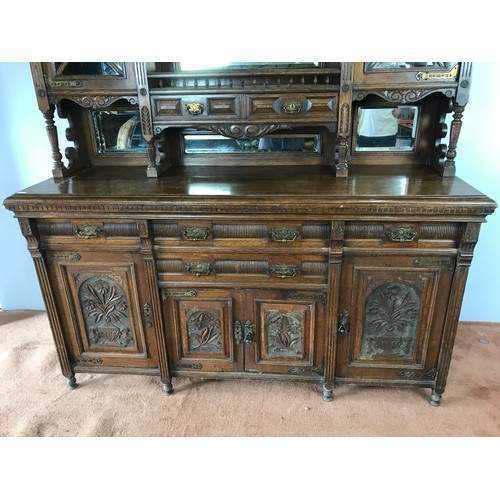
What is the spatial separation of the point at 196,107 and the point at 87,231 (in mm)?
694

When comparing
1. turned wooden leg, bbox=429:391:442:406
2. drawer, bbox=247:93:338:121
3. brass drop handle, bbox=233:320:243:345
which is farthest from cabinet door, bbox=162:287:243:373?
turned wooden leg, bbox=429:391:442:406

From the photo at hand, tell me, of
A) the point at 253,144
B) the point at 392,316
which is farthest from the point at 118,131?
the point at 392,316

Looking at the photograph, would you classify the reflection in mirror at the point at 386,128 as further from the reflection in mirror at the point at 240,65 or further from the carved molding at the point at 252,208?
the carved molding at the point at 252,208

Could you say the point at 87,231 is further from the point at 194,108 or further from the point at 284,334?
the point at 284,334

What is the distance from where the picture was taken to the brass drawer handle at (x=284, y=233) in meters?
1.58

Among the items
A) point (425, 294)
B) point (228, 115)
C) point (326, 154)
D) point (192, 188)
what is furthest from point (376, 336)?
point (228, 115)

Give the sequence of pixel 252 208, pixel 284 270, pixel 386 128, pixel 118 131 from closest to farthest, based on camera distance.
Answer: pixel 252 208 < pixel 284 270 < pixel 386 128 < pixel 118 131

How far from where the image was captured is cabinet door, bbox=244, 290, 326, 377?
172 cm

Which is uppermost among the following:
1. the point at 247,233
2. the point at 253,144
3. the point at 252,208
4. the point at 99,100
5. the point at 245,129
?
the point at 99,100

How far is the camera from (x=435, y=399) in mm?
1829

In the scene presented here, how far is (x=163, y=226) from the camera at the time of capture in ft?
5.38

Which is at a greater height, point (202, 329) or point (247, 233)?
point (247, 233)

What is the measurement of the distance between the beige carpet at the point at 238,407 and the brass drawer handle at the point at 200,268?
66 centimetres

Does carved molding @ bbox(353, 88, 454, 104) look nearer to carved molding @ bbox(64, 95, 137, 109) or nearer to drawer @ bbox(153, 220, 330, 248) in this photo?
drawer @ bbox(153, 220, 330, 248)
